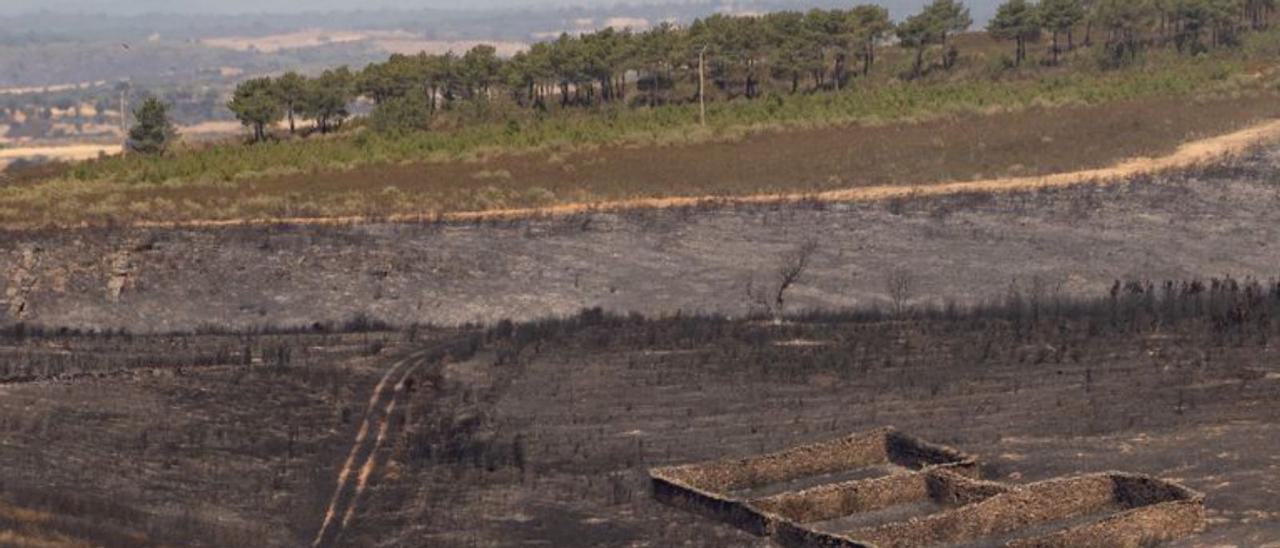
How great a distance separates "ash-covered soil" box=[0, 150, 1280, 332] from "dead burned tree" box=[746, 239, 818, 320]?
0.83 ft

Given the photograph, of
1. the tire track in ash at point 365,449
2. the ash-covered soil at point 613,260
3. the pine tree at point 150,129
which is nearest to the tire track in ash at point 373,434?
the tire track in ash at point 365,449

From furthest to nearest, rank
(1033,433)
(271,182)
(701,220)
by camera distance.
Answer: (271,182)
(701,220)
(1033,433)

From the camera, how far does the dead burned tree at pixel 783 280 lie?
57938mm

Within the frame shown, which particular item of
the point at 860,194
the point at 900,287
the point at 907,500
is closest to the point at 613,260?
the point at 900,287

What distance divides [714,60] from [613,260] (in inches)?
1761

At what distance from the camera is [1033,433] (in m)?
43.0

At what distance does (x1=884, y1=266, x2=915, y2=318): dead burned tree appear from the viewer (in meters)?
58.3

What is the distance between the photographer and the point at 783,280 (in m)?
60.2

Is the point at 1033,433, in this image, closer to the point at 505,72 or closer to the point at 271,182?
the point at 271,182

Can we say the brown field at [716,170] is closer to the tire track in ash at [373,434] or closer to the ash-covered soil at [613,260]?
the ash-covered soil at [613,260]

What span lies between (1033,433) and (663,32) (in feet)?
220

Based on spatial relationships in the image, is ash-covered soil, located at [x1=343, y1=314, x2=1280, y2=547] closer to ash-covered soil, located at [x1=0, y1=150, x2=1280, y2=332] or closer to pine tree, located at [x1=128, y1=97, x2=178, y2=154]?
ash-covered soil, located at [x1=0, y1=150, x2=1280, y2=332]

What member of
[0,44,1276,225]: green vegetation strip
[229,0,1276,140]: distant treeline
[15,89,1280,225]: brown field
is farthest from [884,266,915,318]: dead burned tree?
[229,0,1276,140]: distant treeline

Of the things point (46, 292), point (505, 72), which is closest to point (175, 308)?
point (46, 292)
